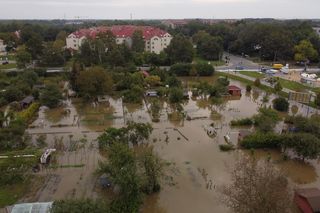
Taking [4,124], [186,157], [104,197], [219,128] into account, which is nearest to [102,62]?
[4,124]

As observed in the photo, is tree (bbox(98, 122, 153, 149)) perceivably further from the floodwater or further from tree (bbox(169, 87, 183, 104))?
tree (bbox(169, 87, 183, 104))

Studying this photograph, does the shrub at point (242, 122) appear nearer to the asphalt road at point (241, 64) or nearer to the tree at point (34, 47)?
the asphalt road at point (241, 64)

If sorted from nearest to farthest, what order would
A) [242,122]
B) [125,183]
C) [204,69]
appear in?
1. [125,183]
2. [242,122]
3. [204,69]

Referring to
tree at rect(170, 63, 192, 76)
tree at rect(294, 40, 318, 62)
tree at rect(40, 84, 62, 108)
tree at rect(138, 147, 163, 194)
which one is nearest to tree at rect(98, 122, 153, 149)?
tree at rect(138, 147, 163, 194)

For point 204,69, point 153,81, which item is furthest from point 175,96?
point 204,69

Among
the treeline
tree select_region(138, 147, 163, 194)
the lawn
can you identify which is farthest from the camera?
the treeline

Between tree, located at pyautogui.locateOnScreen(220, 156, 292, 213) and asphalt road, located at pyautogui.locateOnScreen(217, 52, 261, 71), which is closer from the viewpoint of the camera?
tree, located at pyautogui.locateOnScreen(220, 156, 292, 213)

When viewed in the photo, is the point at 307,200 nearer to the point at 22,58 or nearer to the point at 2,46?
the point at 22,58
